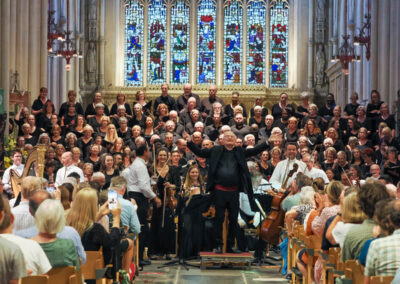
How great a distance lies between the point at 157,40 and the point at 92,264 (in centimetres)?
2387

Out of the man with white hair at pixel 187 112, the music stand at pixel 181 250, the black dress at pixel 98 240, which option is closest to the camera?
the black dress at pixel 98 240

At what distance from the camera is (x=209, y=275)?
11.2 m

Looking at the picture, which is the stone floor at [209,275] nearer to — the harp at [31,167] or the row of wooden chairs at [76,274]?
the harp at [31,167]

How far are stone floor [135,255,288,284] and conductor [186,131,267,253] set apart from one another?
2.01 ft

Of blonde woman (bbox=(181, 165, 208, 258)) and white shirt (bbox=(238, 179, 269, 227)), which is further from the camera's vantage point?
white shirt (bbox=(238, 179, 269, 227))

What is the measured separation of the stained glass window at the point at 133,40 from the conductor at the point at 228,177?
18.9 m

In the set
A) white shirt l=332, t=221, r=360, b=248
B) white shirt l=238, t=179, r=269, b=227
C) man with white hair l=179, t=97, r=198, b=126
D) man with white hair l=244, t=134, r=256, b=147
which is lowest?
white shirt l=238, t=179, r=269, b=227

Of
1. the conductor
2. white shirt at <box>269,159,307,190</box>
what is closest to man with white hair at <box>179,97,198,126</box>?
white shirt at <box>269,159,307,190</box>

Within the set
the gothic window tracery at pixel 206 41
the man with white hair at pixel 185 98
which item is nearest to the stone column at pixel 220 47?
the gothic window tracery at pixel 206 41

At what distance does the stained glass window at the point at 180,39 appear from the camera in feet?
99.2

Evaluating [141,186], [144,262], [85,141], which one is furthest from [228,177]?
[85,141]

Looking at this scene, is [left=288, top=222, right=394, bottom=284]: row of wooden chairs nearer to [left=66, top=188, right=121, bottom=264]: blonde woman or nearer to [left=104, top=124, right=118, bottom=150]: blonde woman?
[left=66, top=188, right=121, bottom=264]: blonde woman

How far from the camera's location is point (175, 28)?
3039 cm

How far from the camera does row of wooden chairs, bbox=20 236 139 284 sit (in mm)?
5219
